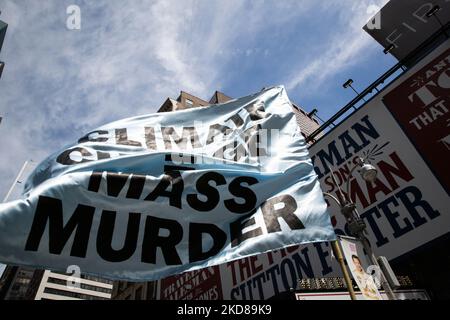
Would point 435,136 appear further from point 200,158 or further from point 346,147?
point 200,158

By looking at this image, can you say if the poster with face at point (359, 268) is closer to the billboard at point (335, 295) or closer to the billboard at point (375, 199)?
the billboard at point (335, 295)

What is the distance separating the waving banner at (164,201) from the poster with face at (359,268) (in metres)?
1.62

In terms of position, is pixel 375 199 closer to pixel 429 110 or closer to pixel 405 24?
pixel 429 110

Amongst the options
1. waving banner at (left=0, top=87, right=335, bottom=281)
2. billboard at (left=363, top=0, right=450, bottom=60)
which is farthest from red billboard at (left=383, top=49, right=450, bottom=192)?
billboard at (left=363, top=0, right=450, bottom=60)

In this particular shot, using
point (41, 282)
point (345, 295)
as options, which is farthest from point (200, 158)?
point (41, 282)

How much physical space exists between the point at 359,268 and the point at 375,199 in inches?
276

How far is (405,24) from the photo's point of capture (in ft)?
70.8

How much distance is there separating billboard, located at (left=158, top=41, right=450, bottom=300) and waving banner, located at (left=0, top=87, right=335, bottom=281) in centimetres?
738

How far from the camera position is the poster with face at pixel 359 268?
14.5 ft

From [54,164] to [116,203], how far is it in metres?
1.04

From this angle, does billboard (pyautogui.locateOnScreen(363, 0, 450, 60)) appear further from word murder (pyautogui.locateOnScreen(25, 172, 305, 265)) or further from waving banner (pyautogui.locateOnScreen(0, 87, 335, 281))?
word murder (pyautogui.locateOnScreen(25, 172, 305, 265))

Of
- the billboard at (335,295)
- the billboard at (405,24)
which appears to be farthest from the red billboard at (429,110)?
the billboard at (405,24)

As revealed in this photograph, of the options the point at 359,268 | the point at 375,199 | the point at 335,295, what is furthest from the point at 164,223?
the point at 375,199

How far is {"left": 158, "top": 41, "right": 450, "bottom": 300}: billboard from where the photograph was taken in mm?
9586
